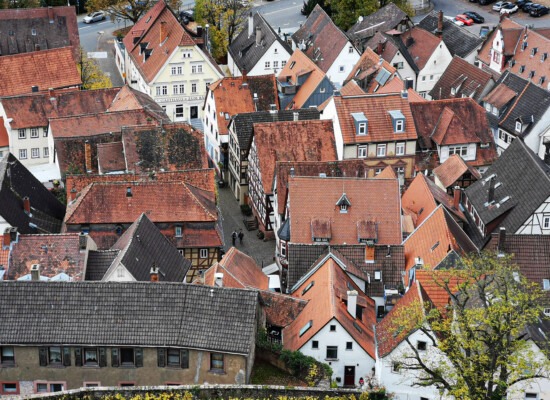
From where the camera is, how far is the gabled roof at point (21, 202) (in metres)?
88.1

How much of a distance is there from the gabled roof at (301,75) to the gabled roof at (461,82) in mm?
13636

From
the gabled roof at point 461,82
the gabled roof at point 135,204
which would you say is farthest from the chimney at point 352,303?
the gabled roof at point 461,82

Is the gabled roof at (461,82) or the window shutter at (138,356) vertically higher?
the window shutter at (138,356)

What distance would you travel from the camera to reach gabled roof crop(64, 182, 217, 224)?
8856 cm

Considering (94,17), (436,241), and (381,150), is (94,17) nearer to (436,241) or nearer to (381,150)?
(381,150)

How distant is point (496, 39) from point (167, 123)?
47198mm

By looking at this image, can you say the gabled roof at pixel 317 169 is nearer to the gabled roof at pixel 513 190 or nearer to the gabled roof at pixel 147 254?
the gabled roof at pixel 513 190

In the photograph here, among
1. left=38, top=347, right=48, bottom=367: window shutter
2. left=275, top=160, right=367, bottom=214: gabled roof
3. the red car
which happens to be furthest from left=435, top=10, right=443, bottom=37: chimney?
left=38, top=347, right=48, bottom=367: window shutter

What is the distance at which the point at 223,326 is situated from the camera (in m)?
69.2

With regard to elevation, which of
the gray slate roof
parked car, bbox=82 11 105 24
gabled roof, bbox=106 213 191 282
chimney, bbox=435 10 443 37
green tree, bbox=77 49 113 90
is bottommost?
parked car, bbox=82 11 105 24

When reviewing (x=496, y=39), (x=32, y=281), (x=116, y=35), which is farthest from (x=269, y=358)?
(x=116, y=35)

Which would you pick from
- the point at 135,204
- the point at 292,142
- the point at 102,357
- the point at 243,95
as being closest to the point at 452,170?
the point at 292,142

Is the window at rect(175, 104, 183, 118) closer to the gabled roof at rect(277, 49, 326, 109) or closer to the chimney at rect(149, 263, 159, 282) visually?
the gabled roof at rect(277, 49, 326, 109)

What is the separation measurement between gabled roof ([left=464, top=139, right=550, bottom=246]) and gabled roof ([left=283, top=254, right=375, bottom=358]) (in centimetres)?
1649
